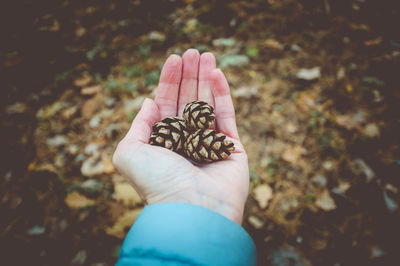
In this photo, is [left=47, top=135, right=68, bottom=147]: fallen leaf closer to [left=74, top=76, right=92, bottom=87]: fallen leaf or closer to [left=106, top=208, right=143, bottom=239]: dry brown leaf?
[left=74, top=76, right=92, bottom=87]: fallen leaf

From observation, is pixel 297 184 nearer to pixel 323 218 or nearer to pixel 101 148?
pixel 323 218

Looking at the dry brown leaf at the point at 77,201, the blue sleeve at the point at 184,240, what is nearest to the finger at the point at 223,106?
the blue sleeve at the point at 184,240

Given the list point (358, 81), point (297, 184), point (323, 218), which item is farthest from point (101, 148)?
point (358, 81)

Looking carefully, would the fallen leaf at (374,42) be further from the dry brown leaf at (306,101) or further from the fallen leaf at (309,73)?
the dry brown leaf at (306,101)

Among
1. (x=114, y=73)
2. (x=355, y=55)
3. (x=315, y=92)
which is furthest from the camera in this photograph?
(x=114, y=73)

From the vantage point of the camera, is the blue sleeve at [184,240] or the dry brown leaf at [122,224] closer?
the blue sleeve at [184,240]

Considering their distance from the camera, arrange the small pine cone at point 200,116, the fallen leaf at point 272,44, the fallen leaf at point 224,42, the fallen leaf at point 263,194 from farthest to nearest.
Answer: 1. the fallen leaf at point 224,42
2. the fallen leaf at point 272,44
3. the fallen leaf at point 263,194
4. the small pine cone at point 200,116

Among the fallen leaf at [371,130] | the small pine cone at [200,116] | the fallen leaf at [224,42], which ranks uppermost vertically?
the fallen leaf at [224,42]
